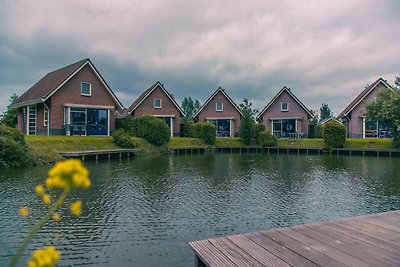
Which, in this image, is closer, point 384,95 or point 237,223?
point 237,223

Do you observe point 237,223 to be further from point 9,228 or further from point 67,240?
point 9,228

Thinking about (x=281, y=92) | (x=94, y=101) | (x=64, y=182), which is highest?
(x=281, y=92)

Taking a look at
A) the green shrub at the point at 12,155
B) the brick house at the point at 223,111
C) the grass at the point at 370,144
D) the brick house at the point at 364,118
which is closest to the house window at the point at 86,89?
the green shrub at the point at 12,155

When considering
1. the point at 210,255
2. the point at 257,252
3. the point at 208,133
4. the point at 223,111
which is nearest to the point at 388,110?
the point at 208,133

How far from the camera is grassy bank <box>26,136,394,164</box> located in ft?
67.4

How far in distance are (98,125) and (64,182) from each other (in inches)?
1232

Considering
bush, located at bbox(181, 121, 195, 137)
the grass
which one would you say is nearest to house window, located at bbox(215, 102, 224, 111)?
bush, located at bbox(181, 121, 195, 137)

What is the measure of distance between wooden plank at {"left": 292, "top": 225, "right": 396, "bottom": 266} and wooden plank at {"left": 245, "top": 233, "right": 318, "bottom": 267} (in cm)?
76

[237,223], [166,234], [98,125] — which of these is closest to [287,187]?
[237,223]

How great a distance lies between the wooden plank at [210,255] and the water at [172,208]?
0.87m

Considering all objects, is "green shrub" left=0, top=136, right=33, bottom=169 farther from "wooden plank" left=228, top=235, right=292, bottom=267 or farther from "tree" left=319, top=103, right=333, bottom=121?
"tree" left=319, top=103, right=333, bottom=121

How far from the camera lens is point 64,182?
137 centimetres

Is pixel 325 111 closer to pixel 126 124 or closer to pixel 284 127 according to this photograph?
pixel 284 127

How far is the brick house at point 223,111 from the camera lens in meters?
43.3
